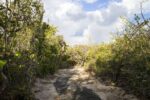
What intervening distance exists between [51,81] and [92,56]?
299 cm

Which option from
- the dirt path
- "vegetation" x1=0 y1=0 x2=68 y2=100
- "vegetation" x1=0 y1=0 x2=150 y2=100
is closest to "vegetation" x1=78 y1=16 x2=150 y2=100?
"vegetation" x1=0 y1=0 x2=150 y2=100

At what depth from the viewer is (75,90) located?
1170cm

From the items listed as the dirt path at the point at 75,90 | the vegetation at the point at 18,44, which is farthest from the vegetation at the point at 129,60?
the vegetation at the point at 18,44

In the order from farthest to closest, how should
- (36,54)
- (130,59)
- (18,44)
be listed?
(130,59), (36,54), (18,44)

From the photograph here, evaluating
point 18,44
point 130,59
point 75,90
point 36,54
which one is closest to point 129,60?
point 130,59

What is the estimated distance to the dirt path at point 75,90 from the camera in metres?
11.1

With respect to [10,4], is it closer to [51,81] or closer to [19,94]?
[19,94]

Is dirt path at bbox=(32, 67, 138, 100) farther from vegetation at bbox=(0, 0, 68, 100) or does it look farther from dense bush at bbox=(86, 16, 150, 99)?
vegetation at bbox=(0, 0, 68, 100)

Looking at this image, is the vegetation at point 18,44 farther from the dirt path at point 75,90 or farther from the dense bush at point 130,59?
the dense bush at point 130,59

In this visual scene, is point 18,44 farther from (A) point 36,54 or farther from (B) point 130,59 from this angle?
(B) point 130,59

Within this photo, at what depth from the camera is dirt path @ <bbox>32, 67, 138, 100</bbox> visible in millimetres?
11070

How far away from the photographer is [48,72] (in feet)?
48.6

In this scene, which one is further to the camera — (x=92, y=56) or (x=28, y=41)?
(x=92, y=56)

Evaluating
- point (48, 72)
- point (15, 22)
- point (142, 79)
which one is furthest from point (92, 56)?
point (15, 22)
